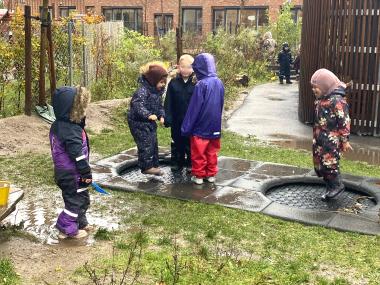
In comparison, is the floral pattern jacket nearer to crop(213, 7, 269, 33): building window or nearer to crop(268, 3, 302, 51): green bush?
crop(268, 3, 302, 51): green bush

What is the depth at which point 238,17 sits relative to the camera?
3891 centimetres

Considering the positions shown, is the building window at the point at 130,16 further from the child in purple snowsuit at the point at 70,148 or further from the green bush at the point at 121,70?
the child in purple snowsuit at the point at 70,148

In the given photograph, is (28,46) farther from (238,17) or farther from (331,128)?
(238,17)

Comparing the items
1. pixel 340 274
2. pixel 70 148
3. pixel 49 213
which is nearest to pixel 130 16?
pixel 49 213

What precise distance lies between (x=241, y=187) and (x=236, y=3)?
33.8m

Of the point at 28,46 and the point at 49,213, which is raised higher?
the point at 28,46

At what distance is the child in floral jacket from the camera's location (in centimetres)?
602

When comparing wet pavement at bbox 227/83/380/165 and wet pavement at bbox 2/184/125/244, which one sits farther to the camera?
wet pavement at bbox 227/83/380/165

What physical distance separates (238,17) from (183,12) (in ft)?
13.6

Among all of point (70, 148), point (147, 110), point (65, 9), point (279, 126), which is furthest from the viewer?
point (65, 9)

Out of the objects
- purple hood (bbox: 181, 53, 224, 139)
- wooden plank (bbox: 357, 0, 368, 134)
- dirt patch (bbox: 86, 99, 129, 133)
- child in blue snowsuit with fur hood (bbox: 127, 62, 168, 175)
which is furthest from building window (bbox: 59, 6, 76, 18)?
purple hood (bbox: 181, 53, 224, 139)

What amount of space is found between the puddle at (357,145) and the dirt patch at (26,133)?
3364 millimetres

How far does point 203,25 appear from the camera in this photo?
3944 cm

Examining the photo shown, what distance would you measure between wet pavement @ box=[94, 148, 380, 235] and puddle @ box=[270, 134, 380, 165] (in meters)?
1.98
